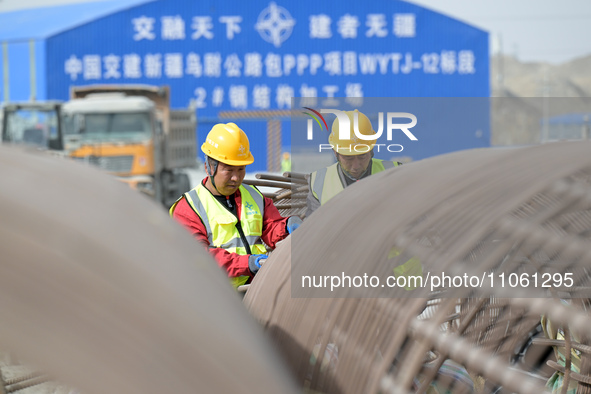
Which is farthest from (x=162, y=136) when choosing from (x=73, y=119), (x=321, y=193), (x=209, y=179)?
(x=321, y=193)

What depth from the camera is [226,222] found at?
152 inches

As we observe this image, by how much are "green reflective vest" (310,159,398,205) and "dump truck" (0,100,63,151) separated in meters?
12.2

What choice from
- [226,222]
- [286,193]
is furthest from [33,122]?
[226,222]

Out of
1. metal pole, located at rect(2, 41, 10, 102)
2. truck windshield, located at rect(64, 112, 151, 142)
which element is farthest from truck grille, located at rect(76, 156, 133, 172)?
metal pole, located at rect(2, 41, 10, 102)

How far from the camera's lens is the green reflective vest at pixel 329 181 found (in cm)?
273

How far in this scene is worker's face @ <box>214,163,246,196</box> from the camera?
397 centimetres

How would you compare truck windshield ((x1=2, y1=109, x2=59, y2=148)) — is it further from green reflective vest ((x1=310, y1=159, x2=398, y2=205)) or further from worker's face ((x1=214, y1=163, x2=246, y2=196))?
green reflective vest ((x1=310, y1=159, x2=398, y2=205))

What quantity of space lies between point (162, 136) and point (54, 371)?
1485 cm

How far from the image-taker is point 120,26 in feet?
96.4

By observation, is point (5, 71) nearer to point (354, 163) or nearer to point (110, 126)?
point (110, 126)

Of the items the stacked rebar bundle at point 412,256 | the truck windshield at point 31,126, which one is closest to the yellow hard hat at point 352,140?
the stacked rebar bundle at point 412,256

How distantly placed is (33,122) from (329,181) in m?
13.1

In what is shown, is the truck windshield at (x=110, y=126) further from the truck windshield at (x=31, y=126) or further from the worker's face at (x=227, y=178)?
the worker's face at (x=227, y=178)

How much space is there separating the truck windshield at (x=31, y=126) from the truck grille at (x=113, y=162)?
1.03m
